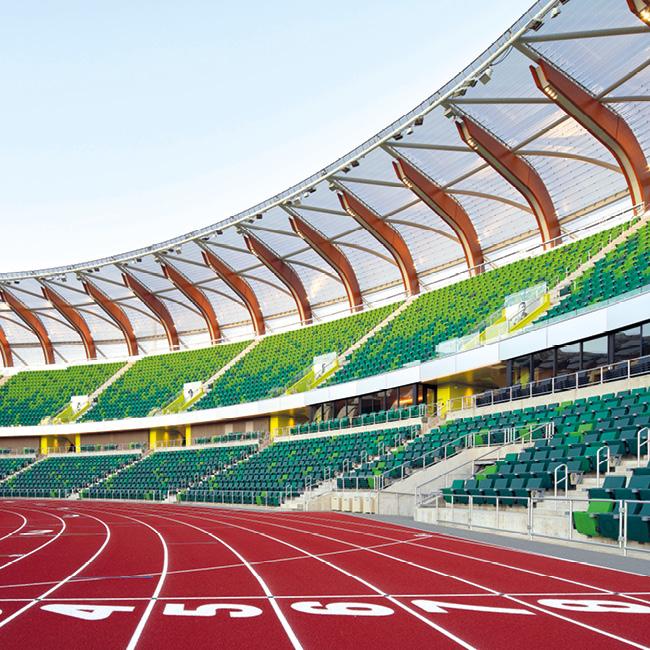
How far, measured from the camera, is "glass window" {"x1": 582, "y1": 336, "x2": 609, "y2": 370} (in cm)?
2548

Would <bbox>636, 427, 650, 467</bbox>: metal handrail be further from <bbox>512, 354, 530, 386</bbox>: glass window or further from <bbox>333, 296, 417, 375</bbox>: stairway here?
<bbox>333, 296, 417, 375</bbox>: stairway

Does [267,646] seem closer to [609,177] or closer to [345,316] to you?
[609,177]

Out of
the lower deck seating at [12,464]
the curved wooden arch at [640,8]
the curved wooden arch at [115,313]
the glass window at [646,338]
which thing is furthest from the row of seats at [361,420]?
the curved wooden arch at [115,313]

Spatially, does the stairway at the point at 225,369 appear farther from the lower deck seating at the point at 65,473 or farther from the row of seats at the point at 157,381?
the lower deck seating at the point at 65,473

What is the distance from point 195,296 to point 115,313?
7902 millimetres

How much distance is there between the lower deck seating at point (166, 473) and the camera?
40406 millimetres

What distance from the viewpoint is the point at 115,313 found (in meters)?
59.4

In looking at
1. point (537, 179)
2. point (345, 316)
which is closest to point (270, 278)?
point (345, 316)

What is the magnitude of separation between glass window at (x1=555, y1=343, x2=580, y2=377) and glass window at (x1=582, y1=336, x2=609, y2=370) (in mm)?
327

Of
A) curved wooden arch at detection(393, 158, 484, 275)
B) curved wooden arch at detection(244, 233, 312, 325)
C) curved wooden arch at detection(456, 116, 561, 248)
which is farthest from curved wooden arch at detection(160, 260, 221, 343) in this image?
curved wooden arch at detection(456, 116, 561, 248)

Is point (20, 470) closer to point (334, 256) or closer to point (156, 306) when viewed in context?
point (156, 306)

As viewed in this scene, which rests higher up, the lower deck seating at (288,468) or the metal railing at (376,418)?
the metal railing at (376,418)

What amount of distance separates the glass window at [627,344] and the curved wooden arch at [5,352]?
177 feet

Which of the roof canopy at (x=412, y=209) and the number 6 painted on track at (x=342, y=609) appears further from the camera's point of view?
the roof canopy at (x=412, y=209)
